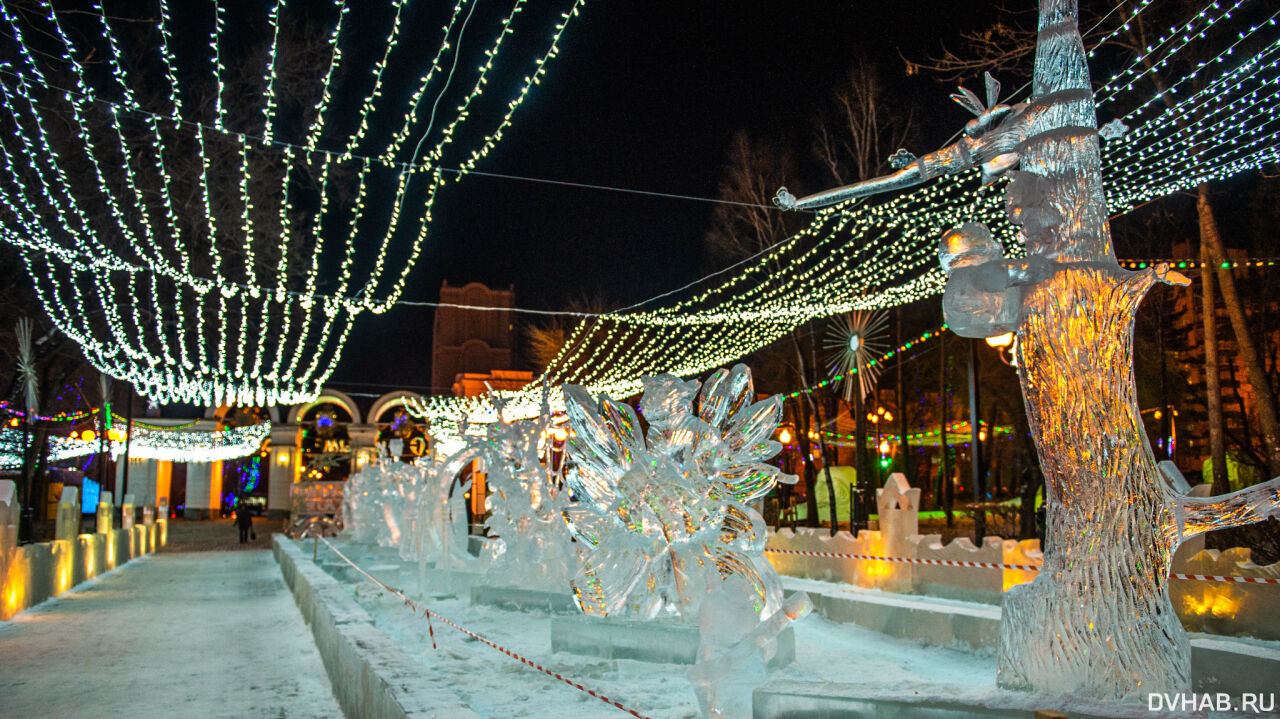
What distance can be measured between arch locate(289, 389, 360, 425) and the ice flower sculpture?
3391cm

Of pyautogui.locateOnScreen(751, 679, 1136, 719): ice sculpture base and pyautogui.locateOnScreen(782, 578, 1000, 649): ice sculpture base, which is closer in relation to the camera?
pyautogui.locateOnScreen(751, 679, 1136, 719): ice sculpture base

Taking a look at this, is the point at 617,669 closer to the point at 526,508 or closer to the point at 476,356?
the point at 526,508

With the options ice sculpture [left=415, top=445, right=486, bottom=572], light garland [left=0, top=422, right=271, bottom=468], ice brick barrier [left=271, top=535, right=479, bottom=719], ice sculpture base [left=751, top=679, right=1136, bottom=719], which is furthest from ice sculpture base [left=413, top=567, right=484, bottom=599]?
light garland [left=0, top=422, right=271, bottom=468]

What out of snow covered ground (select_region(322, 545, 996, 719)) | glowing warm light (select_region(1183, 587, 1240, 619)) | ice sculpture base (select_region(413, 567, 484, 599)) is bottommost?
ice sculpture base (select_region(413, 567, 484, 599))

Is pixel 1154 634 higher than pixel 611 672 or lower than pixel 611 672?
higher

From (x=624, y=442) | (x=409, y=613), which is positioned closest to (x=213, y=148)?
(x=409, y=613)

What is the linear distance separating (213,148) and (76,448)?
61.6 feet

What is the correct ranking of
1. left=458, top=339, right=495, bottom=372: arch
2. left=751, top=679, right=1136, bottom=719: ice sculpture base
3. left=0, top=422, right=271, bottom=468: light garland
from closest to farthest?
left=751, top=679, right=1136, bottom=719: ice sculpture base < left=0, top=422, right=271, bottom=468: light garland < left=458, top=339, right=495, bottom=372: arch

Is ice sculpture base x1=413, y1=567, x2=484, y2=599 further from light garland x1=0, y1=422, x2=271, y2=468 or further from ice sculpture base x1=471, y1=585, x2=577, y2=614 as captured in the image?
light garland x1=0, y1=422, x2=271, y2=468

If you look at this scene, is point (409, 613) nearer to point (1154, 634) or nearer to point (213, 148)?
point (1154, 634)

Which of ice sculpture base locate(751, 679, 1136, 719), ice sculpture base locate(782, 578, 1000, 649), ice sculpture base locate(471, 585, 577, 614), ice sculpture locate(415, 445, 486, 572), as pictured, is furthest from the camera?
ice sculpture locate(415, 445, 486, 572)

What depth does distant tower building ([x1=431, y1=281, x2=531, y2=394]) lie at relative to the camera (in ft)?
147

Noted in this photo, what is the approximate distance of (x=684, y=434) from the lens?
622 centimetres

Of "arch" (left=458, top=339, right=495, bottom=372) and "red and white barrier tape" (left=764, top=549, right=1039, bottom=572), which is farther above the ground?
"arch" (left=458, top=339, right=495, bottom=372)
